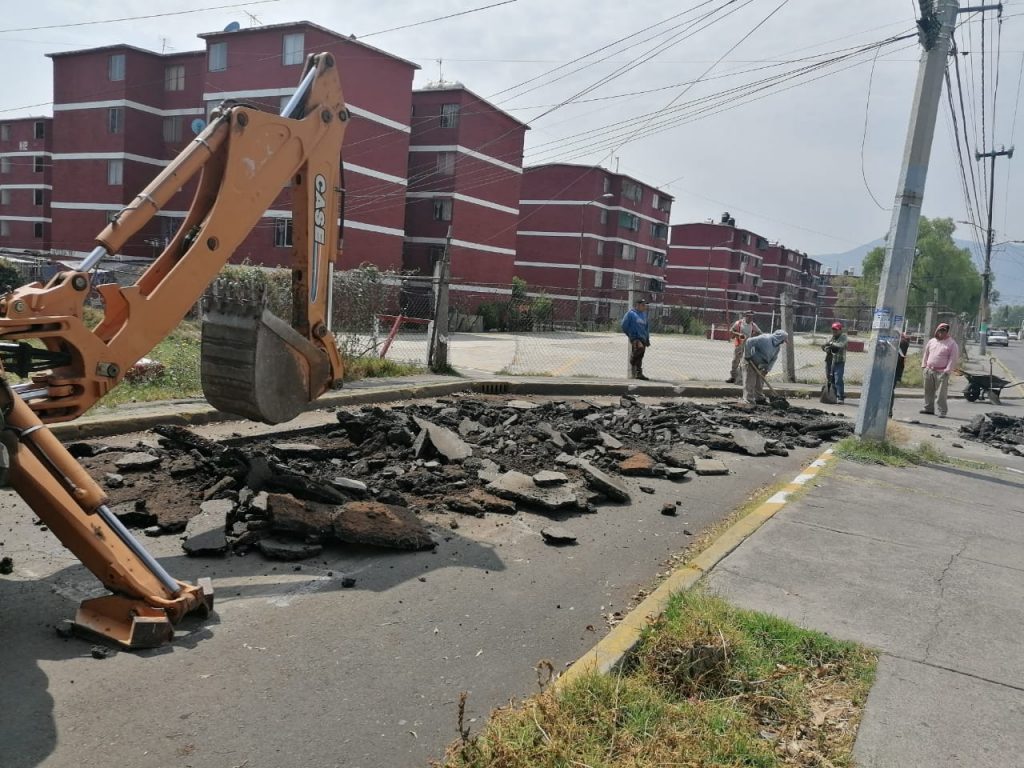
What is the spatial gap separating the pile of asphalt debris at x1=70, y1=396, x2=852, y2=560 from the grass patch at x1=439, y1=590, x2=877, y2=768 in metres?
2.26

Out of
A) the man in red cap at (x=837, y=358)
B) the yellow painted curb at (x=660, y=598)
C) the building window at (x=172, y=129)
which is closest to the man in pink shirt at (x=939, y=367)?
the man in red cap at (x=837, y=358)

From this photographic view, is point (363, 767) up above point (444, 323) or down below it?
below

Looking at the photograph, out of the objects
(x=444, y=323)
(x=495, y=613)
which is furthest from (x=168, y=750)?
(x=444, y=323)

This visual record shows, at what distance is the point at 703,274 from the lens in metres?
82.6

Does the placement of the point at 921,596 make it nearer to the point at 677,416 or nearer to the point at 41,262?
the point at 677,416

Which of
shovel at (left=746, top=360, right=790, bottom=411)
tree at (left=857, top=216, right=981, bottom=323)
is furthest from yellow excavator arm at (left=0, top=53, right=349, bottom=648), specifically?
tree at (left=857, top=216, right=981, bottom=323)

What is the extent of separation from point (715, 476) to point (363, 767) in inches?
258

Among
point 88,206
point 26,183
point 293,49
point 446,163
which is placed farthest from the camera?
point 26,183

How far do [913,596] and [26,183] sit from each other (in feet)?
211

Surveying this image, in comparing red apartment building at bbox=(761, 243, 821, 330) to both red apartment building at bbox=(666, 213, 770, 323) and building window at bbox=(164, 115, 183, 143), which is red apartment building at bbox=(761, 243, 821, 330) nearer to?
red apartment building at bbox=(666, 213, 770, 323)

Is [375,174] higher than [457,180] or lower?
lower

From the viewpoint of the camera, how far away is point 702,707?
3.27 metres

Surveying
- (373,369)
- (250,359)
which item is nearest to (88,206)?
(373,369)

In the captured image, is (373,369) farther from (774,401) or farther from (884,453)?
(884,453)
